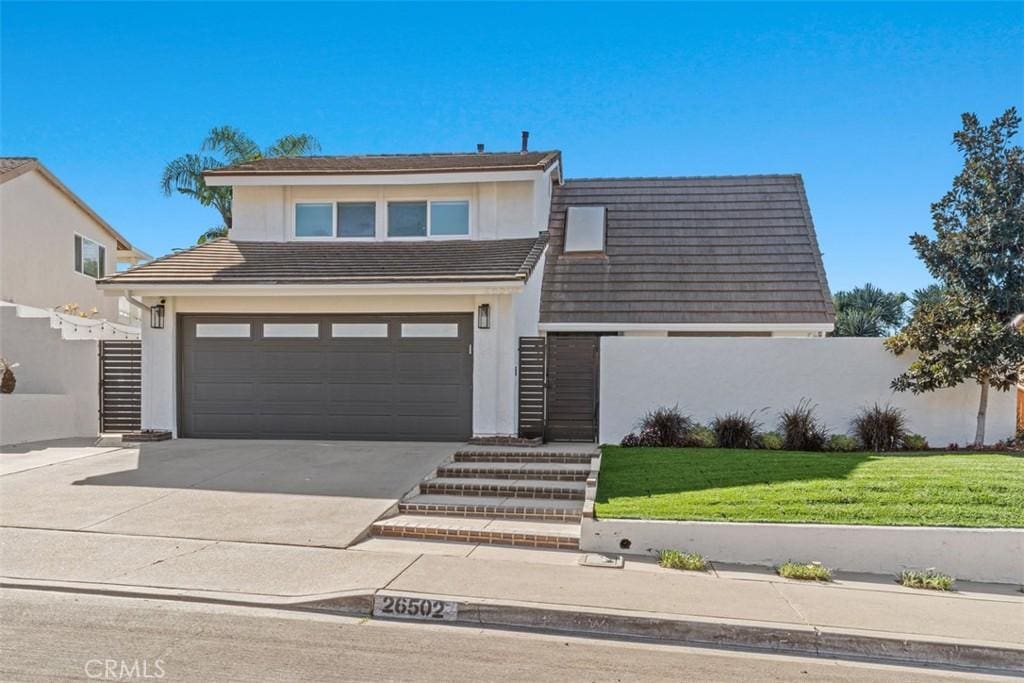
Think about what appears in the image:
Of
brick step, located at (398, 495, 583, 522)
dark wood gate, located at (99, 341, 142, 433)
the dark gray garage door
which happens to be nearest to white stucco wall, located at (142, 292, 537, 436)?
the dark gray garage door

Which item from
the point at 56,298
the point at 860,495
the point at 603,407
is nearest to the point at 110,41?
A: the point at 56,298

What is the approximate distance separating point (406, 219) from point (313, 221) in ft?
6.99

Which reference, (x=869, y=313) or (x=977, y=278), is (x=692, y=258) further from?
(x=869, y=313)

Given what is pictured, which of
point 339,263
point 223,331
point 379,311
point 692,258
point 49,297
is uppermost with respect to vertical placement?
point 692,258

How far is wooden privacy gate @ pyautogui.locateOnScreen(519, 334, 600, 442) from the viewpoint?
11664 millimetres

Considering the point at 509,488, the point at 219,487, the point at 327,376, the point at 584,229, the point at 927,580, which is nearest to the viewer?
the point at 927,580

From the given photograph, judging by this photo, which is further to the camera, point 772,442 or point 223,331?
point 223,331

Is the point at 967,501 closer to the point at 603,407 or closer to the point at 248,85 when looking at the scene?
the point at 603,407

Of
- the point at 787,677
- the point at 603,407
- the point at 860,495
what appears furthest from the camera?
the point at 603,407

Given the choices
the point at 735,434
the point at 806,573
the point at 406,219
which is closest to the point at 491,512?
the point at 806,573

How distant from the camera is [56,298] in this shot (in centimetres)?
1927

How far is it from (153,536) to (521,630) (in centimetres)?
434

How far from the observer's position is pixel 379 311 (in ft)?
39.6

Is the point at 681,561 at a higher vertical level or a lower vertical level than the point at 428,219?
lower
